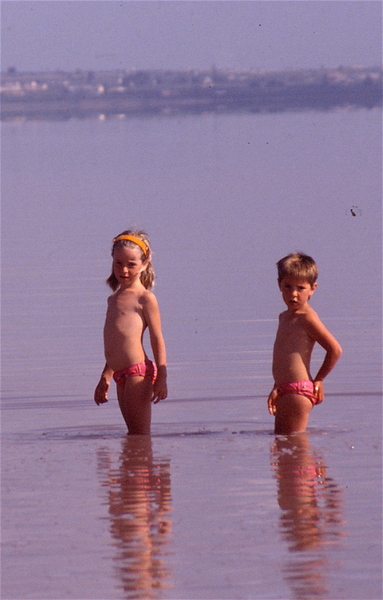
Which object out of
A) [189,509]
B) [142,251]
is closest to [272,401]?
[142,251]

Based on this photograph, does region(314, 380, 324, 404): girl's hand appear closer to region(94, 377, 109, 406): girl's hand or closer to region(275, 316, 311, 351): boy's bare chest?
region(275, 316, 311, 351): boy's bare chest

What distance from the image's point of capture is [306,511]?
20.4 ft

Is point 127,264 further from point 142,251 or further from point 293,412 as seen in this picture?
point 293,412

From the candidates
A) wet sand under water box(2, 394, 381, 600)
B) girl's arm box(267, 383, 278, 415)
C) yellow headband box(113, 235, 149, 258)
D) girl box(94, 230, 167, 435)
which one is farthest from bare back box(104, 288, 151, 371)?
girl's arm box(267, 383, 278, 415)

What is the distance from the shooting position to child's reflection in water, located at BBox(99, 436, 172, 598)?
543 cm

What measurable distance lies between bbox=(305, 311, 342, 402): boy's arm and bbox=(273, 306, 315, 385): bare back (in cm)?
4

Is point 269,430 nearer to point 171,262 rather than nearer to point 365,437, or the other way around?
point 365,437

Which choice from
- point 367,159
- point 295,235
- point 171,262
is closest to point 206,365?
point 171,262

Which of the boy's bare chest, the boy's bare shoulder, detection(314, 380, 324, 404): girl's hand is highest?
the boy's bare shoulder

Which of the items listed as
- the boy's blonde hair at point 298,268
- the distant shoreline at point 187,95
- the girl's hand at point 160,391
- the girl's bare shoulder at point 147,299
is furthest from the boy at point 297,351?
the distant shoreline at point 187,95

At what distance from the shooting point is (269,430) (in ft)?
26.6

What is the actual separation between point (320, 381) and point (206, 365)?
2.27 m

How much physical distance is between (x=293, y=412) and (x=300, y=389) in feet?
0.47

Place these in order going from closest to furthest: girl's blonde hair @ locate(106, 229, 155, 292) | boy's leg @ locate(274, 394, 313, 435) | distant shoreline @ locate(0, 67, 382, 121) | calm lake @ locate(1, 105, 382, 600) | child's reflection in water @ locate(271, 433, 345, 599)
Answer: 1. child's reflection in water @ locate(271, 433, 345, 599)
2. calm lake @ locate(1, 105, 382, 600)
3. boy's leg @ locate(274, 394, 313, 435)
4. girl's blonde hair @ locate(106, 229, 155, 292)
5. distant shoreline @ locate(0, 67, 382, 121)
